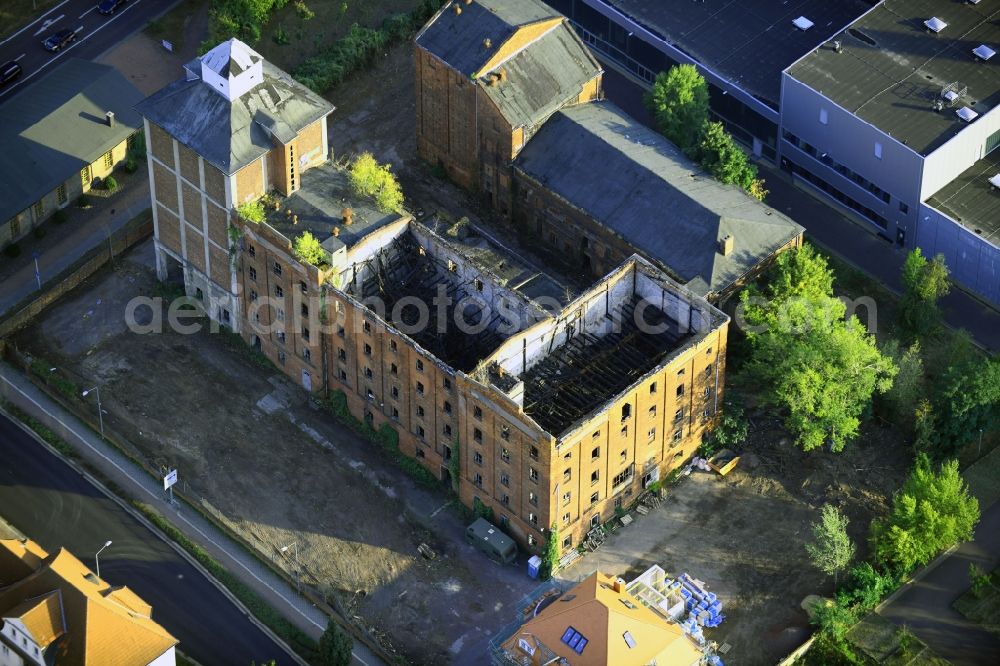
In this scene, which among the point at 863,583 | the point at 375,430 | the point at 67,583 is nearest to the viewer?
the point at 67,583

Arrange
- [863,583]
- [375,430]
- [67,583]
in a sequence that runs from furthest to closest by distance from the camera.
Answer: [375,430], [863,583], [67,583]

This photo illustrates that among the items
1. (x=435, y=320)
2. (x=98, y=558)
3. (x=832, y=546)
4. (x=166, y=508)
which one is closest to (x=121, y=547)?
(x=98, y=558)

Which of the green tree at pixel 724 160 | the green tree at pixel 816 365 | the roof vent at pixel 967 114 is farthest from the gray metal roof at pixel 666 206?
the roof vent at pixel 967 114

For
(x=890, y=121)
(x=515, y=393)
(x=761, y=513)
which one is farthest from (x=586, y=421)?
(x=890, y=121)

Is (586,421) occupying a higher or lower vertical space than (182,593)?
higher

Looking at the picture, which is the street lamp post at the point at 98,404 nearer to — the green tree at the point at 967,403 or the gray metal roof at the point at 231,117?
the gray metal roof at the point at 231,117

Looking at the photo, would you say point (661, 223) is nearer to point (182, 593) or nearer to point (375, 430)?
point (375, 430)

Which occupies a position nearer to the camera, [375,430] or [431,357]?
[431,357]
